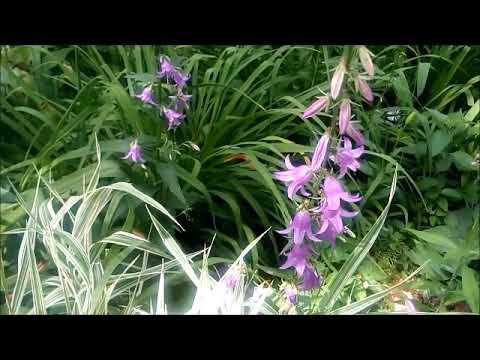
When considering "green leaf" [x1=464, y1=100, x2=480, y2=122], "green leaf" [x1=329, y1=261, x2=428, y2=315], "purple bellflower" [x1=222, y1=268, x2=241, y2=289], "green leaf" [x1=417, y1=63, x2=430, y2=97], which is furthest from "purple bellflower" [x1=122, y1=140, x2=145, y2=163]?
"green leaf" [x1=464, y1=100, x2=480, y2=122]

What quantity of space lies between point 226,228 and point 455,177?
58 cm

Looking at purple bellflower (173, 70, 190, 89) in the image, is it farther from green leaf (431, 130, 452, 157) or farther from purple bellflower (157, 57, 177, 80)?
green leaf (431, 130, 452, 157)

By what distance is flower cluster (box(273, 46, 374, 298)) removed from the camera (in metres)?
1.21

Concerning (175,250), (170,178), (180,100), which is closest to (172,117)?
(180,100)

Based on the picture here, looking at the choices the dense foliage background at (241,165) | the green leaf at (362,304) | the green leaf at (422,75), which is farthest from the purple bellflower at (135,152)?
the green leaf at (422,75)

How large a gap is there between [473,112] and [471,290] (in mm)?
438

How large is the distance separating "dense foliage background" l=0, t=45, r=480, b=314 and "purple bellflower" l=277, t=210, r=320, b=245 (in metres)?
0.14

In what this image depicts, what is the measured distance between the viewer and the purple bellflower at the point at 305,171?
4.16 feet

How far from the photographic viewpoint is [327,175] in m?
1.29

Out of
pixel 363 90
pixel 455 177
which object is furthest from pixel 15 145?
pixel 455 177

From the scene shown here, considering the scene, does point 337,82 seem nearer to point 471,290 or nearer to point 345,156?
point 345,156

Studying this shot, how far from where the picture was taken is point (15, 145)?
163cm

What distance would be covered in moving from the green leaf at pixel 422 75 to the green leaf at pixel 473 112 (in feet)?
0.42

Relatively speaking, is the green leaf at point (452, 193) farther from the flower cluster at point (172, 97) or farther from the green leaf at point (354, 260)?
the flower cluster at point (172, 97)
